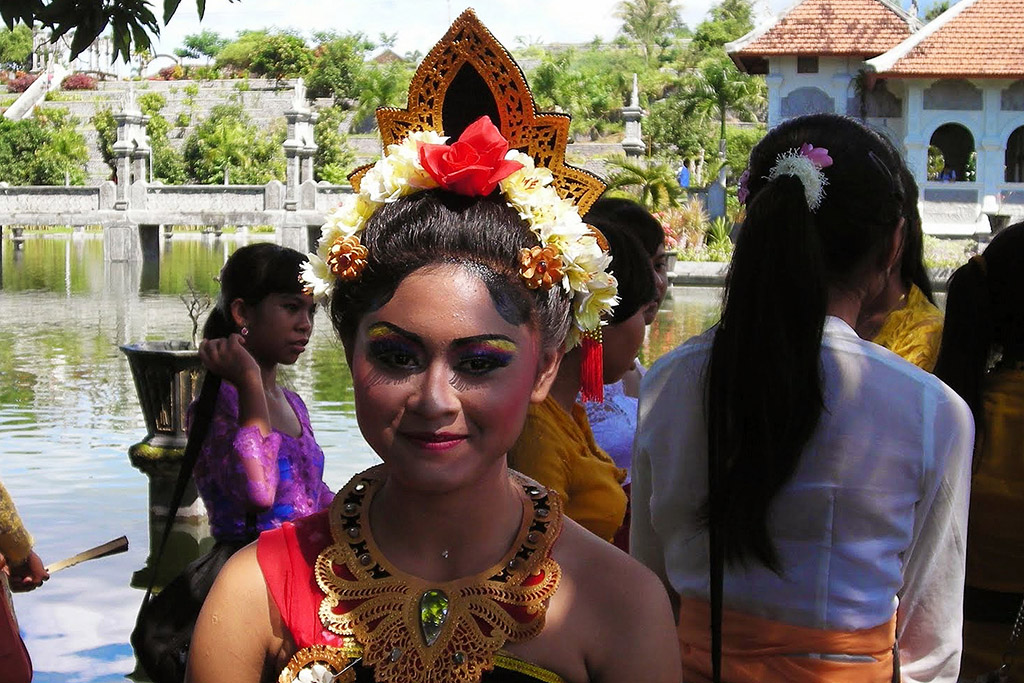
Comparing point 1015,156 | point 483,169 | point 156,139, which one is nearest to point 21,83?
point 156,139

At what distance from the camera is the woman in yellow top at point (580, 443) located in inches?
98.7

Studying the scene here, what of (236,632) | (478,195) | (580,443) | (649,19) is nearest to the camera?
(236,632)

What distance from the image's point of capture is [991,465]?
2875 millimetres

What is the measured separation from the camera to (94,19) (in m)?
3.90

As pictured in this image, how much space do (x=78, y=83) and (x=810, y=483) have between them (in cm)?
5677

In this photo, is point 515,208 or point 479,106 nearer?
point 515,208

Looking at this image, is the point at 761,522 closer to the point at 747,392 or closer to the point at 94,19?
the point at 747,392

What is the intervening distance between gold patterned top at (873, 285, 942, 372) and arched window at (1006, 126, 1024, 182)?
26825 mm

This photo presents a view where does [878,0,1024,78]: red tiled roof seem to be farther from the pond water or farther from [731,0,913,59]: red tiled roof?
the pond water

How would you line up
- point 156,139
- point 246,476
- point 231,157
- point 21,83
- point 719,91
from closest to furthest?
point 246,476
point 719,91
point 231,157
point 156,139
point 21,83

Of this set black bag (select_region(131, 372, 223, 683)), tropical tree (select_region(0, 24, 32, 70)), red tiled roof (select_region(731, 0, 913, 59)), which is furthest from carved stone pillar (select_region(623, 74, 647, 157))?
tropical tree (select_region(0, 24, 32, 70))

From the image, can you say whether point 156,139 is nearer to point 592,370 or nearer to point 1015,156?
point 1015,156

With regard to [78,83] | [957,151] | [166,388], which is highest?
[78,83]

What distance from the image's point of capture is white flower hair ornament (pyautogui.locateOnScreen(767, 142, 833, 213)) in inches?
82.7
